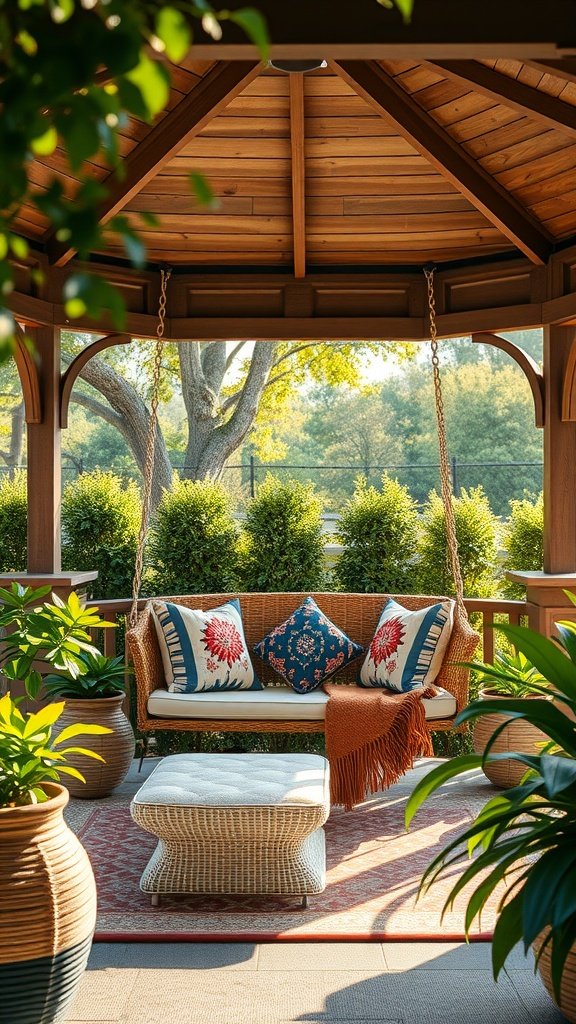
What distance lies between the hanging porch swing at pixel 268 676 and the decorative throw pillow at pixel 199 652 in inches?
2.2

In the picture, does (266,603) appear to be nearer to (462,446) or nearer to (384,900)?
(384,900)

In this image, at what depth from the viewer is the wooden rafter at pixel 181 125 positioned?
371 cm

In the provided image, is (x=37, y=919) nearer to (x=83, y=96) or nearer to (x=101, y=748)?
(x=83, y=96)

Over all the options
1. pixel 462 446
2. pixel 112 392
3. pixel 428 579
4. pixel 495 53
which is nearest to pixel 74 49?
pixel 495 53

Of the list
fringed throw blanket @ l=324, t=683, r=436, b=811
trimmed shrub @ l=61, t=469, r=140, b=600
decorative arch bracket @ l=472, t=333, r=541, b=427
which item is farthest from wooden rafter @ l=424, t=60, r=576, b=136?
trimmed shrub @ l=61, t=469, r=140, b=600

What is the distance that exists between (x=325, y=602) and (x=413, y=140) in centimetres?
242

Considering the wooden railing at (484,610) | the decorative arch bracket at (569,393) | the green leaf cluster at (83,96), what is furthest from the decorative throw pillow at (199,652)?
the green leaf cluster at (83,96)

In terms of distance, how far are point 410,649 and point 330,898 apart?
1557 mm

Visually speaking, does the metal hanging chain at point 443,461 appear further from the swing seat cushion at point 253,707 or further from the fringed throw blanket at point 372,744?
the fringed throw blanket at point 372,744

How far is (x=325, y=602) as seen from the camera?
535 centimetres

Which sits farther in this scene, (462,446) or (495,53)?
(462,446)

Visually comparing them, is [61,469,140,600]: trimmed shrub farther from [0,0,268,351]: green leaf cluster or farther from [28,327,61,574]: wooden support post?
[0,0,268,351]: green leaf cluster

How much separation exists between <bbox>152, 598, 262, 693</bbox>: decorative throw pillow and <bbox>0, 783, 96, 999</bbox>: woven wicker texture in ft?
7.99

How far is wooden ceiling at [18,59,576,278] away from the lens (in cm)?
384
